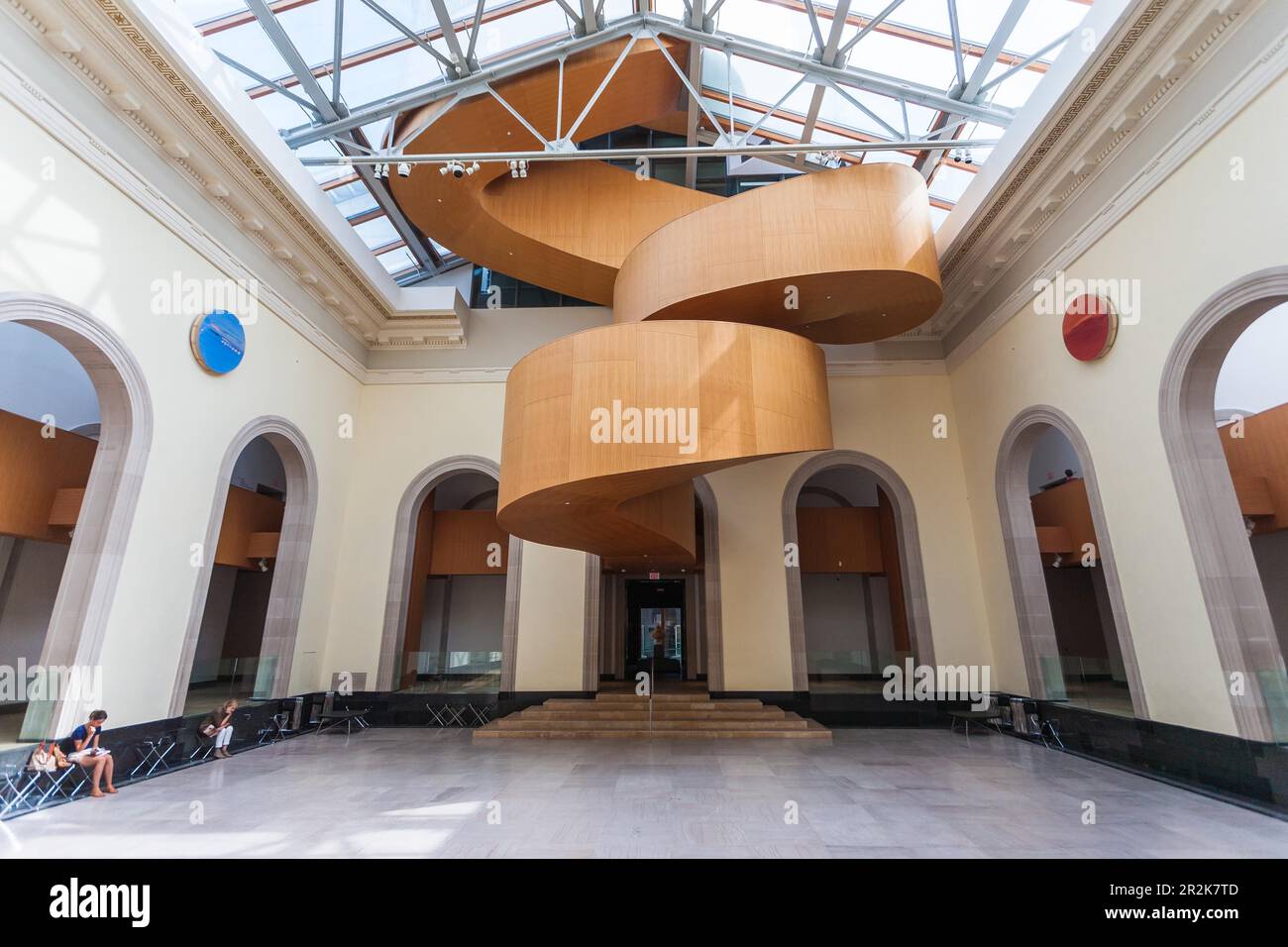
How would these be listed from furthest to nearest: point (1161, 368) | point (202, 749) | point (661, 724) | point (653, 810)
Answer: point (661, 724) → point (202, 749) → point (1161, 368) → point (653, 810)

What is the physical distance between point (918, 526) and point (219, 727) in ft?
41.2

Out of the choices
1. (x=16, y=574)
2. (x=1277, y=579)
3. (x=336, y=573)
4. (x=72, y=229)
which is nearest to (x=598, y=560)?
(x=336, y=573)

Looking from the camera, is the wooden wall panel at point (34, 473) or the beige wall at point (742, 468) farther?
the wooden wall panel at point (34, 473)

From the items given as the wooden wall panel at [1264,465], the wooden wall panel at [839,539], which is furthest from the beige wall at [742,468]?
the wooden wall panel at [1264,465]

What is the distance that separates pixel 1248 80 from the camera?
598cm

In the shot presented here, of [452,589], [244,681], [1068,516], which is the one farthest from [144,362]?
[1068,516]

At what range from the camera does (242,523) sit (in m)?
13.0

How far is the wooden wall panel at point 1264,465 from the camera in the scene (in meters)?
9.28

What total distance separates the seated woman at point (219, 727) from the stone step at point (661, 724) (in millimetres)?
3996

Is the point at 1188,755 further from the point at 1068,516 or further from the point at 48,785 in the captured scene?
the point at 48,785

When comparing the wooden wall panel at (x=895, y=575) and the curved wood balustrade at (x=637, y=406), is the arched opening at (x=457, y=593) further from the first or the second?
the wooden wall panel at (x=895, y=575)

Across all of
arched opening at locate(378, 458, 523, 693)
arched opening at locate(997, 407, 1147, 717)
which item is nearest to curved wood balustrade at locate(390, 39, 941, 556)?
arched opening at locate(997, 407, 1147, 717)

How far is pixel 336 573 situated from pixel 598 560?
551cm

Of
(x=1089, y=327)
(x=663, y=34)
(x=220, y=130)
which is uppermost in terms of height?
(x=663, y=34)
